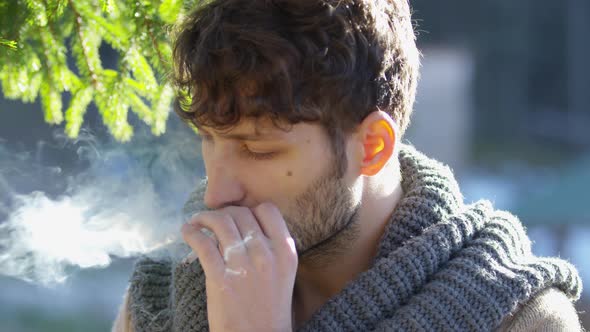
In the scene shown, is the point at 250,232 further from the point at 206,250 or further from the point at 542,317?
the point at 542,317

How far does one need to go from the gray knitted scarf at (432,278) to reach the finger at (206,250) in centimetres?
31

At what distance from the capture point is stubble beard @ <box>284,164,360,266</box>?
2113 millimetres

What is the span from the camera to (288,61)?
2.03 meters

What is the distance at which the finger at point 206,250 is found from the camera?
1.99 m

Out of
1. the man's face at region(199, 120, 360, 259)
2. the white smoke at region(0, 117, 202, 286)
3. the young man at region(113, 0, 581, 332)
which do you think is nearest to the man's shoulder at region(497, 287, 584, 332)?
the young man at region(113, 0, 581, 332)

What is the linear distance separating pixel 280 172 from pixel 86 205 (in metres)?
0.70

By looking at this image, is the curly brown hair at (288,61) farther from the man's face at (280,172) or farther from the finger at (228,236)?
the finger at (228,236)

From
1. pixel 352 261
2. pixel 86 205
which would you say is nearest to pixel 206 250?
pixel 352 261

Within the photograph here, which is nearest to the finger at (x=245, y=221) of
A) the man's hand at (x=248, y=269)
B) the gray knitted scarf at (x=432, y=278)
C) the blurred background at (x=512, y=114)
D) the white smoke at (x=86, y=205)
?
the man's hand at (x=248, y=269)

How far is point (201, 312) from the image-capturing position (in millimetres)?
2287

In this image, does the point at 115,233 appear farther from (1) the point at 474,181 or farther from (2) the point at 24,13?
(1) the point at 474,181

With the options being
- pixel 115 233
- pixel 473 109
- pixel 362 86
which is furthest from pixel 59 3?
pixel 473 109

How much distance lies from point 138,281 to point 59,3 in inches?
31.8

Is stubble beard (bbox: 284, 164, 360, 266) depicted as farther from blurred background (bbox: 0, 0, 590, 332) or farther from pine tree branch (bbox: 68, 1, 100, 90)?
blurred background (bbox: 0, 0, 590, 332)
